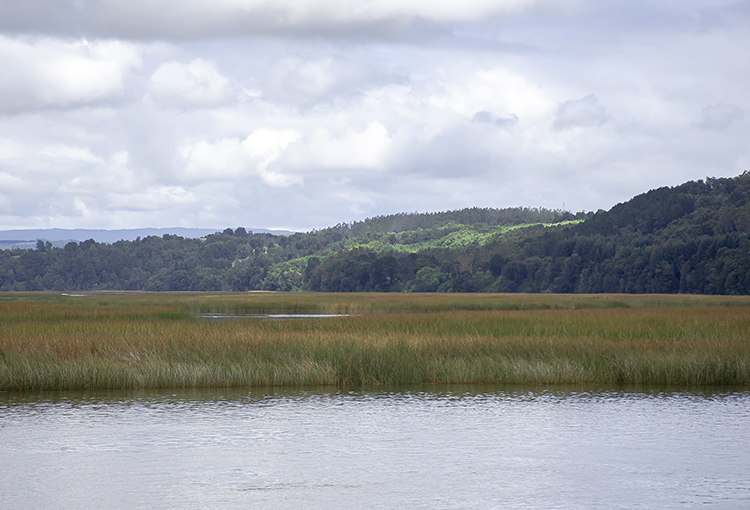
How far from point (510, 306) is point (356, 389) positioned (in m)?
32.9

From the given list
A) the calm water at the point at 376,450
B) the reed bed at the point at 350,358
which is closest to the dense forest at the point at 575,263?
the reed bed at the point at 350,358

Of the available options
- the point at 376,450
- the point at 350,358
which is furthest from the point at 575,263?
the point at 376,450

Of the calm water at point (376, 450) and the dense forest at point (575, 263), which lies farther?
the dense forest at point (575, 263)

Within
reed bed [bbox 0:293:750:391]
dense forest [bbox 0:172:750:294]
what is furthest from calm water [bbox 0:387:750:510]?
dense forest [bbox 0:172:750:294]

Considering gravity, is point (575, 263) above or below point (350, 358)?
above

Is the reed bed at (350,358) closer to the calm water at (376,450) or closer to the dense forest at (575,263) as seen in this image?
the calm water at (376,450)

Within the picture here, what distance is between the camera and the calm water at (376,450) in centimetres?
1144

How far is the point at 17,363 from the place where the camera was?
20.9 m

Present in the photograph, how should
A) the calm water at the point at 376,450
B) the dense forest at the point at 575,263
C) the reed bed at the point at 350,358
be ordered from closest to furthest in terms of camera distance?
the calm water at the point at 376,450 < the reed bed at the point at 350,358 < the dense forest at the point at 575,263

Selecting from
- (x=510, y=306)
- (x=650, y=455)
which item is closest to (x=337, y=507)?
(x=650, y=455)

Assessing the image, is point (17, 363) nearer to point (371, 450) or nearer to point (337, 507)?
point (371, 450)

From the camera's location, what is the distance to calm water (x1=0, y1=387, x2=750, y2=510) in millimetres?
11438

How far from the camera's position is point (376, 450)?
14242 millimetres

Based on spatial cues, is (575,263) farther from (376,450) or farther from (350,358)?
(376,450)
